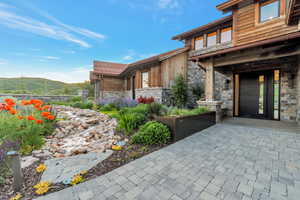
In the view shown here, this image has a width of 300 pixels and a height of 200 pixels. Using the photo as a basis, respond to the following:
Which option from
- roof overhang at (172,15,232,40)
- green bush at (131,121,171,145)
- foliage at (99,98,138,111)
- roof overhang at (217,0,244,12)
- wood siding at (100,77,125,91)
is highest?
roof overhang at (217,0,244,12)

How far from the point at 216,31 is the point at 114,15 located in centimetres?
710

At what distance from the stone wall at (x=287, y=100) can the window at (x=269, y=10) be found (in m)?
2.61

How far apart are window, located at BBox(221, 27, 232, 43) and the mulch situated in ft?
25.8

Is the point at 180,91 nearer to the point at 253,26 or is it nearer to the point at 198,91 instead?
the point at 198,91

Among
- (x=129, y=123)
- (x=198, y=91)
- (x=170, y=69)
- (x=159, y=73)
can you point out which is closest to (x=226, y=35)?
(x=198, y=91)

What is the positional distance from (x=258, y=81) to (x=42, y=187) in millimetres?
8314

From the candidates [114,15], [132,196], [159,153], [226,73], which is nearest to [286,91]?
[226,73]

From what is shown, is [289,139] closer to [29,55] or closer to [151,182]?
[151,182]

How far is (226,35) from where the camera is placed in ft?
23.8

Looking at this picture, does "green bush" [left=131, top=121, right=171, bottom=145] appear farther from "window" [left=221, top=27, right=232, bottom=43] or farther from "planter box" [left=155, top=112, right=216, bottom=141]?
"window" [left=221, top=27, right=232, bottom=43]

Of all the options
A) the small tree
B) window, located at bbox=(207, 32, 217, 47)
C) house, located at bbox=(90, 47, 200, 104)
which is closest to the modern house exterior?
window, located at bbox=(207, 32, 217, 47)

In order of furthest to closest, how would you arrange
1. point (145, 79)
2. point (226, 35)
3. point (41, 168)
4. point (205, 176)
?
1. point (145, 79)
2. point (226, 35)
3. point (41, 168)
4. point (205, 176)

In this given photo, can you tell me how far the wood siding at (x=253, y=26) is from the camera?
4932mm

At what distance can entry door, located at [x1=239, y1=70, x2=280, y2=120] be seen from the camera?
5.43 m
